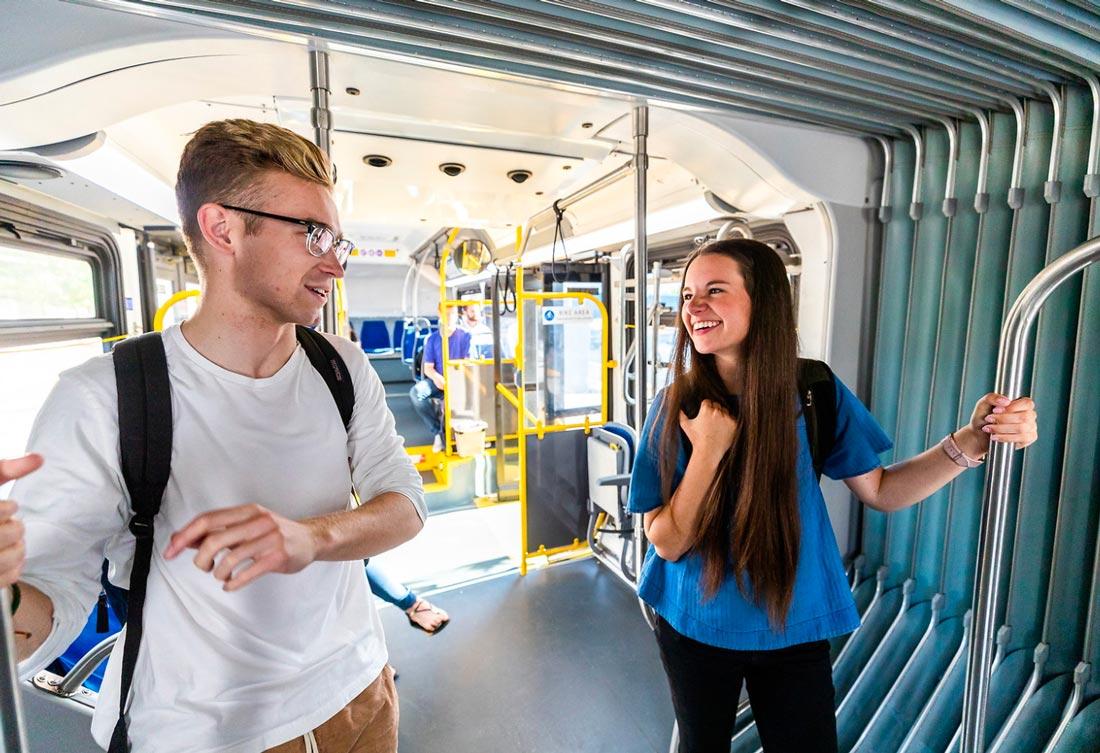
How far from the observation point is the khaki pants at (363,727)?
1133 mm

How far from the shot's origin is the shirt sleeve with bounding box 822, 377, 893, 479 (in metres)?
1.44

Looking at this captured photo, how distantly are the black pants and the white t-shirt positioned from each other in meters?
0.87

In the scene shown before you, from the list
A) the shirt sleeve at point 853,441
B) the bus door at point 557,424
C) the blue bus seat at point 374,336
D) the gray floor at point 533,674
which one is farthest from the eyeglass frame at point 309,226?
the blue bus seat at point 374,336

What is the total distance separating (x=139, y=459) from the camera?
3.05 ft

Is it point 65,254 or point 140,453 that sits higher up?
point 65,254

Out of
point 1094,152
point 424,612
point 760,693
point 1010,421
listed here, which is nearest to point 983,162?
point 1094,152

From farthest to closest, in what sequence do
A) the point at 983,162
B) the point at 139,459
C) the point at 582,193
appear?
the point at 582,193 < the point at 983,162 < the point at 139,459

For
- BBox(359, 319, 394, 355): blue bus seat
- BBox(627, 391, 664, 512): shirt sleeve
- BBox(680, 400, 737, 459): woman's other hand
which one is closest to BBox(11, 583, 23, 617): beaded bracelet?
BBox(627, 391, 664, 512): shirt sleeve

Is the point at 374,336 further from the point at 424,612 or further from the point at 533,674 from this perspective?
the point at 533,674

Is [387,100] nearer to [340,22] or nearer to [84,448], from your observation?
[340,22]

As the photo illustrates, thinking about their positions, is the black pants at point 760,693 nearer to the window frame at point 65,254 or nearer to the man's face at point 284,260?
the man's face at point 284,260

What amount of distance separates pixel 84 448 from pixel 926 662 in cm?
289

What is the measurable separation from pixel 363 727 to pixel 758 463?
120cm

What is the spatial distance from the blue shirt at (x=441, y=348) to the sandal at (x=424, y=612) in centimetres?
365
